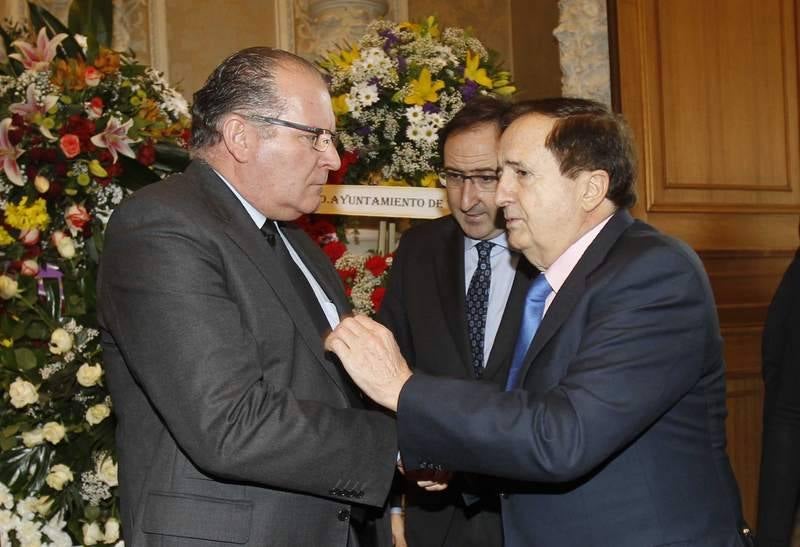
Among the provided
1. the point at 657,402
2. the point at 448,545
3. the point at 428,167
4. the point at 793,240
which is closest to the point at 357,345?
the point at 657,402

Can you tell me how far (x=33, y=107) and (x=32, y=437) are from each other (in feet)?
3.37

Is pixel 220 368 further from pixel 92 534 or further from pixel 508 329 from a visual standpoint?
pixel 92 534

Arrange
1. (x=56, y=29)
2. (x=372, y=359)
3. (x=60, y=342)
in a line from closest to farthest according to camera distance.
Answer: (x=372, y=359), (x=60, y=342), (x=56, y=29)

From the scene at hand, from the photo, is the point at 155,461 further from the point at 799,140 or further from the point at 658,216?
the point at 799,140

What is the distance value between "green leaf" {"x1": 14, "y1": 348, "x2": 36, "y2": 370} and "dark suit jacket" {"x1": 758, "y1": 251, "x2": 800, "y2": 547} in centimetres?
218

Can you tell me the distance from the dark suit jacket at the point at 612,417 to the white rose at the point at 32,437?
1.50 meters

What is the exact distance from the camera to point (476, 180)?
2.95m

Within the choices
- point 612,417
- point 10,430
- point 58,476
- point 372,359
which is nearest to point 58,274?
point 10,430

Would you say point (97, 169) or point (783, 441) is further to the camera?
point (97, 169)

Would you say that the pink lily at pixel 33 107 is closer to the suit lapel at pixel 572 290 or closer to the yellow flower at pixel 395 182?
the yellow flower at pixel 395 182

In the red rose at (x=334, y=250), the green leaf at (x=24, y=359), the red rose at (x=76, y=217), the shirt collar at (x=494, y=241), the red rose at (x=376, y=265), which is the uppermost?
the red rose at (x=76, y=217)

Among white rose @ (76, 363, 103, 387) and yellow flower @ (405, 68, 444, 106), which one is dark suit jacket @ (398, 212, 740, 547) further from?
yellow flower @ (405, 68, 444, 106)

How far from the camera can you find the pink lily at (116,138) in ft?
9.80

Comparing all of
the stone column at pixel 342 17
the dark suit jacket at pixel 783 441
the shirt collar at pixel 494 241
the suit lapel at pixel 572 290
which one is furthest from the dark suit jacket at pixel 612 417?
the stone column at pixel 342 17
